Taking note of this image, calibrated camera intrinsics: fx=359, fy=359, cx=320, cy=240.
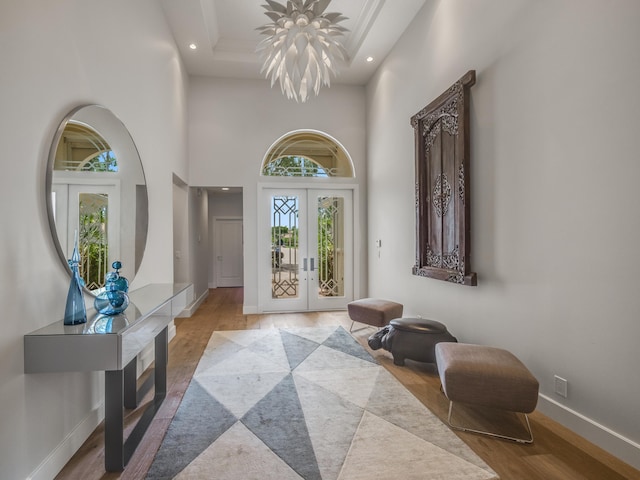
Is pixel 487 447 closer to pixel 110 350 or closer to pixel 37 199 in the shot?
pixel 110 350

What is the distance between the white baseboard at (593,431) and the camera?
1.95 meters

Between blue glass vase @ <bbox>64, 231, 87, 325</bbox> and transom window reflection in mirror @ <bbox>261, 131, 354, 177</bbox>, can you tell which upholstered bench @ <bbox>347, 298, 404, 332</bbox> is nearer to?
transom window reflection in mirror @ <bbox>261, 131, 354, 177</bbox>

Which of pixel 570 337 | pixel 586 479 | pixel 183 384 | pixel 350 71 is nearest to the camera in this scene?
pixel 586 479

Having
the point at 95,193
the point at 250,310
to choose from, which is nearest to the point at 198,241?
the point at 250,310

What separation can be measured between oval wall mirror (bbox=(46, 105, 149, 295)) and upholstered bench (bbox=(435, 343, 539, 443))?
8.11 ft

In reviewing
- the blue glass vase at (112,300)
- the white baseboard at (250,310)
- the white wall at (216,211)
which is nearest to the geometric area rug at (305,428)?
the blue glass vase at (112,300)

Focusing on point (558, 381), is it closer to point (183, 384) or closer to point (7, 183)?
point (183, 384)

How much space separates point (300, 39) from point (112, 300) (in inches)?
105

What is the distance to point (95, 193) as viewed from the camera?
2436mm

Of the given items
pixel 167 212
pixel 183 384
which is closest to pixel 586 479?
pixel 183 384

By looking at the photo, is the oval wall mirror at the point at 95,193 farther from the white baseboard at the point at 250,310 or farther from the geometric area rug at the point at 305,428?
the white baseboard at the point at 250,310

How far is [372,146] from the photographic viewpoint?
6.03m

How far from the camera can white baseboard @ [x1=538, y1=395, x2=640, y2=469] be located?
76.8 inches

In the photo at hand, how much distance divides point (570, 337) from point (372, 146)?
4.37 meters
